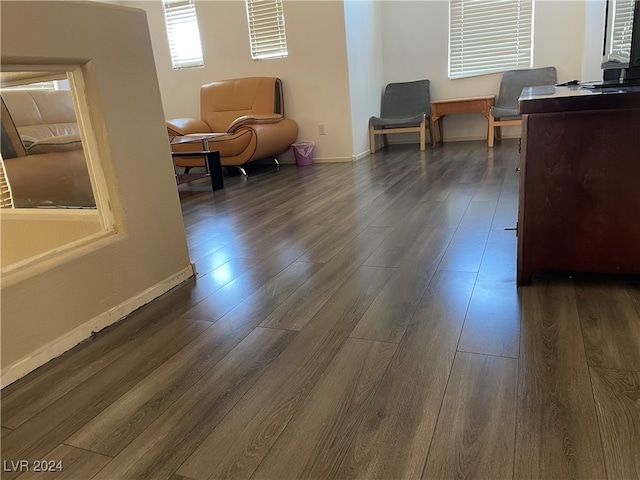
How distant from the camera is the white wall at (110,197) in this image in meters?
1.21

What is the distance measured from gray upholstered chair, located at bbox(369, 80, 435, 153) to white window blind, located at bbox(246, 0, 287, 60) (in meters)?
1.30

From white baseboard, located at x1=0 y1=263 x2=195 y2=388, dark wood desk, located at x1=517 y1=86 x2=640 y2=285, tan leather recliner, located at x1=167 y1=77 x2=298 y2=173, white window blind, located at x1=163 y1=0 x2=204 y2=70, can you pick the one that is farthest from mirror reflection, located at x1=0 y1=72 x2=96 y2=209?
white window blind, located at x1=163 y1=0 x2=204 y2=70

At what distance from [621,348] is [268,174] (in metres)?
3.70

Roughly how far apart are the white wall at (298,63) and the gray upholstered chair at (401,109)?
56cm

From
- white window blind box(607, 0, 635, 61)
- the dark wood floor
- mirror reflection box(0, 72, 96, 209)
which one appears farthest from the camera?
white window blind box(607, 0, 635, 61)

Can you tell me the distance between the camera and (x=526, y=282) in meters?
1.52

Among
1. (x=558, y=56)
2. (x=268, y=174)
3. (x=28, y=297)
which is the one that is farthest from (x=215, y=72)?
(x=28, y=297)

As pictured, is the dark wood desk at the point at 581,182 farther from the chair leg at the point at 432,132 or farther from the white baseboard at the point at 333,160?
the chair leg at the point at 432,132

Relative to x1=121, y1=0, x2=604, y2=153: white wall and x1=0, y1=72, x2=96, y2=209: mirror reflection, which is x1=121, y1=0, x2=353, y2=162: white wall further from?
x1=0, y1=72, x2=96, y2=209: mirror reflection

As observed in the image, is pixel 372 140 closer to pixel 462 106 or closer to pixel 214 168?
pixel 462 106

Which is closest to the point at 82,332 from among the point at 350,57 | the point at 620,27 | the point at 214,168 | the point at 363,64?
the point at 620,27

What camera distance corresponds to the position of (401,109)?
17.9 ft

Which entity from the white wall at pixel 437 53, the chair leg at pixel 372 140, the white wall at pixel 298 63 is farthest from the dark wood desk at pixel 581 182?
the white wall at pixel 437 53

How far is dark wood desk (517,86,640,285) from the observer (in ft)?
4.36
